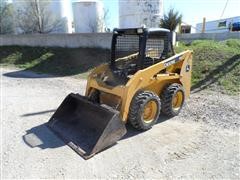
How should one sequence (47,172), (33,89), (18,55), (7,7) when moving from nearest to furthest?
(47,172) < (33,89) < (18,55) < (7,7)

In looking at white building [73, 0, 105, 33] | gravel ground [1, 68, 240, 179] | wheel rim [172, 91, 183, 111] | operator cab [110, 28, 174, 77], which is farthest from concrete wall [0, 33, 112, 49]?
wheel rim [172, 91, 183, 111]

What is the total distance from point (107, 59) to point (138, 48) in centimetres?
685

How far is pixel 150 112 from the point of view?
16.2 ft

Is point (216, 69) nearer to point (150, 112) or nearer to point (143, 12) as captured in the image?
point (150, 112)

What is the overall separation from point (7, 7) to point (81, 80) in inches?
489

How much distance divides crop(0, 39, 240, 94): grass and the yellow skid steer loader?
250cm

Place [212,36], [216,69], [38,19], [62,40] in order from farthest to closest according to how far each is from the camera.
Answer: [38,19] < [212,36] < [62,40] < [216,69]

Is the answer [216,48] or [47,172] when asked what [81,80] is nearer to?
[216,48]

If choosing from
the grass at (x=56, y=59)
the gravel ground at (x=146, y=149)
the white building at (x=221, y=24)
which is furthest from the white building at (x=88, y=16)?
the white building at (x=221, y=24)

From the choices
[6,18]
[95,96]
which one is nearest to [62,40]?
[6,18]

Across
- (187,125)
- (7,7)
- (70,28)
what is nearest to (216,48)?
(187,125)

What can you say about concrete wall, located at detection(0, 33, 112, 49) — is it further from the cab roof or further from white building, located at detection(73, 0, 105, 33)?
the cab roof

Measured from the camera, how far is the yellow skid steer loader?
433 centimetres

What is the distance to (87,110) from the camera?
16.1ft
